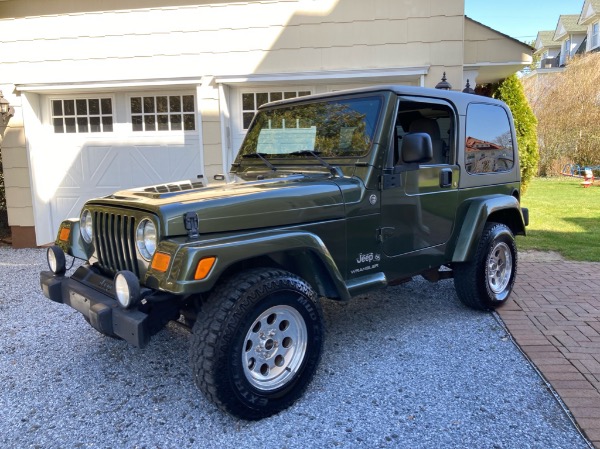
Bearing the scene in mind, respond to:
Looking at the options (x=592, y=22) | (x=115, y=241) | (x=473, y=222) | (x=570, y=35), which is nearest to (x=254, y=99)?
(x=473, y=222)

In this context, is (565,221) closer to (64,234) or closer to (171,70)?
(171,70)

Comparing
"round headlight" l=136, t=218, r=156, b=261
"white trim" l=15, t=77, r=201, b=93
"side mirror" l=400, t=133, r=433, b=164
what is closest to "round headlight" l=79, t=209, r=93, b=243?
"round headlight" l=136, t=218, r=156, b=261

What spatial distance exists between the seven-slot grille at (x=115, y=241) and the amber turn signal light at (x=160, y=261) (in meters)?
0.26

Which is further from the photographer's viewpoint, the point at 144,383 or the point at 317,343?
the point at 144,383

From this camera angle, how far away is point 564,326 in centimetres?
408

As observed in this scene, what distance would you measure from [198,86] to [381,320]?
4.67 meters

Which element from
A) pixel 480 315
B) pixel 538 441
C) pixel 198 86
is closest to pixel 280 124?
pixel 480 315

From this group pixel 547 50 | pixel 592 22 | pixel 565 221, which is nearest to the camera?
pixel 565 221

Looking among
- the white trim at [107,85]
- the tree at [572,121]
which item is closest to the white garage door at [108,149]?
the white trim at [107,85]

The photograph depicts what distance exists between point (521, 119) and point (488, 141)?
5322 millimetres

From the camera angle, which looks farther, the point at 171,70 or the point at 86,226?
the point at 171,70

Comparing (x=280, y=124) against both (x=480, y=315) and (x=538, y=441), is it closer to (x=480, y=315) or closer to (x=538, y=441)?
(x=480, y=315)

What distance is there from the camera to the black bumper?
97.3 inches

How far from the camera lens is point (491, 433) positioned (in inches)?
102
